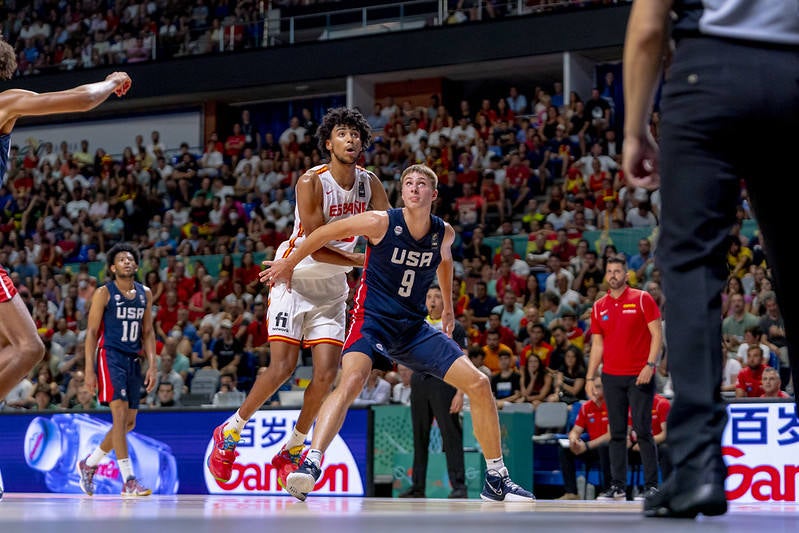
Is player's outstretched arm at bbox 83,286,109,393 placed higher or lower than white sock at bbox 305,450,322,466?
higher

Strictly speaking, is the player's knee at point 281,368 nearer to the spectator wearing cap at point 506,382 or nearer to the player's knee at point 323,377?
the player's knee at point 323,377

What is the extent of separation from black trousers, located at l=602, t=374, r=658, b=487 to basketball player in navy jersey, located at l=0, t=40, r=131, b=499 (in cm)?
→ 519

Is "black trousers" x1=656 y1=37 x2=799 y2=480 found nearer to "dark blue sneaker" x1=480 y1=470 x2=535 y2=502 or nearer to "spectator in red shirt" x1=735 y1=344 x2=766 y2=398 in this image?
"dark blue sneaker" x1=480 y1=470 x2=535 y2=502

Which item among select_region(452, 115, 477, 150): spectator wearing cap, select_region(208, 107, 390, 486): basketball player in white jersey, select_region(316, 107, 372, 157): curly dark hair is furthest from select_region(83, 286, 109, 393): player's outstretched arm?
select_region(452, 115, 477, 150): spectator wearing cap

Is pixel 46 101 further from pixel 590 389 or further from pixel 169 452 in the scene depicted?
pixel 169 452

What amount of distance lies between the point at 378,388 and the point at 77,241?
31.9ft

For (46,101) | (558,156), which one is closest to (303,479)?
(46,101)

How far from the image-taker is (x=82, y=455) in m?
12.7

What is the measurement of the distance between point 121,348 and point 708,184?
333 inches

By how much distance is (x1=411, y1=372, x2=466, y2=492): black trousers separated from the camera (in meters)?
10.3

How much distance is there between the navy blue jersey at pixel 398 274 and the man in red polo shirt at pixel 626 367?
10.0 feet

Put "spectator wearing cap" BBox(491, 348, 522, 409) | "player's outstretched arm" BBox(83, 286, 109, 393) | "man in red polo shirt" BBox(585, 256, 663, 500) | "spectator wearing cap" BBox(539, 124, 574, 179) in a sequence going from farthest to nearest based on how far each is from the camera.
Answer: "spectator wearing cap" BBox(539, 124, 574, 179) → "spectator wearing cap" BBox(491, 348, 522, 409) → "player's outstretched arm" BBox(83, 286, 109, 393) → "man in red polo shirt" BBox(585, 256, 663, 500)

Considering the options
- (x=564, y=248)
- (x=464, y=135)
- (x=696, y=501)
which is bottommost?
(x=696, y=501)

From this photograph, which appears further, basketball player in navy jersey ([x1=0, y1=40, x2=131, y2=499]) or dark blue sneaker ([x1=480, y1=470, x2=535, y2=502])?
dark blue sneaker ([x1=480, y1=470, x2=535, y2=502])
